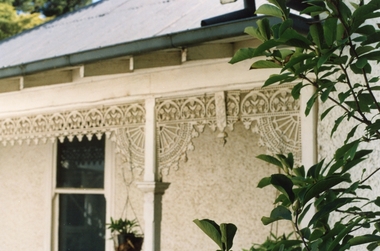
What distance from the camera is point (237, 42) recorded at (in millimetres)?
5410

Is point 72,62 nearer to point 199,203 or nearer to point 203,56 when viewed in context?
point 203,56

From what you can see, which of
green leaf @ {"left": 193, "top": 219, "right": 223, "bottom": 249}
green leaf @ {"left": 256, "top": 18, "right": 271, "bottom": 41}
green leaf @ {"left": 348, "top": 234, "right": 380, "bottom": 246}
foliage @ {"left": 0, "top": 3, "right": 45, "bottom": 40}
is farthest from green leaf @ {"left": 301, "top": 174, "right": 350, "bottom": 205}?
foliage @ {"left": 0, "top": 3, "right": 45, "bottom": 40}

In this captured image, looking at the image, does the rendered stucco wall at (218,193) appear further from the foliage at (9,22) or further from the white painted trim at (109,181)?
the foliage at (9,22)

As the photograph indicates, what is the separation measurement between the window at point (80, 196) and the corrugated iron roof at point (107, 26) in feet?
4.29

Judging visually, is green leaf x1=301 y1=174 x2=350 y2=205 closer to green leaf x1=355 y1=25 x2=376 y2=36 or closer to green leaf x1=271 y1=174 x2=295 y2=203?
green leaf x1=271 y1=174 x2=295 y2=203

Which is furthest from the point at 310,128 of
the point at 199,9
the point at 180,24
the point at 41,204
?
the point at 41,204

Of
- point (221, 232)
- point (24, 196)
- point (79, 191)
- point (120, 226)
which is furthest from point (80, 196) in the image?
point (221, 232)

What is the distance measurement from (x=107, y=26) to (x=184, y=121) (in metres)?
2.05

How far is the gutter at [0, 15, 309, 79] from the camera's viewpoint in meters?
4.70

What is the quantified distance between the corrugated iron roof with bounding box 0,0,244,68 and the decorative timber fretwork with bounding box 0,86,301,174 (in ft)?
1.98

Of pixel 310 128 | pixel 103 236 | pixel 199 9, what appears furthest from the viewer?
pixel 103 236

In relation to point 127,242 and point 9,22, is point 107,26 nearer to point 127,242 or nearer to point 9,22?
point 127,242

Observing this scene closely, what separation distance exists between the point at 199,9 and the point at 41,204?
3.79 metres

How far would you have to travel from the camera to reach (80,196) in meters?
8.69
